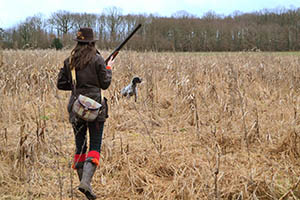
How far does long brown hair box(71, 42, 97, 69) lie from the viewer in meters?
2.43

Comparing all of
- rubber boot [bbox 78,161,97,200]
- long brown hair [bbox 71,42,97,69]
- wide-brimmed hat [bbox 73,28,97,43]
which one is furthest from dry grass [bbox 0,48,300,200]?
wide-brimmed hat [bbox 73,28,97,43]

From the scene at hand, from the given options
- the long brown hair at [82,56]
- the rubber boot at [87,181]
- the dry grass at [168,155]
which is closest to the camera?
the rubber boot at [87,181]

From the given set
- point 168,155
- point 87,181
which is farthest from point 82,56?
point 168,155

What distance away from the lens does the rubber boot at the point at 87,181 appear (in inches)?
91.3

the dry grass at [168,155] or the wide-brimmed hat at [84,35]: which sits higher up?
the wide-brimmed hat at [84,35]

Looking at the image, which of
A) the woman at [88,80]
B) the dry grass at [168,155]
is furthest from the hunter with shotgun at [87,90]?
the dry grass at [168,155]

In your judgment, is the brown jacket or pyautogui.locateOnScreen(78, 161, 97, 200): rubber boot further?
the brown jacket

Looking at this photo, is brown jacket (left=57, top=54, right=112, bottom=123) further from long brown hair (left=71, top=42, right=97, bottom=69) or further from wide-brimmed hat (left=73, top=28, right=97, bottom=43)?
wide-brimmed hat (left=73, top=28, right=97, bottom=43)

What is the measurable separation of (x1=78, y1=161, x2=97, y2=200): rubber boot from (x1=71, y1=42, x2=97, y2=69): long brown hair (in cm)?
83

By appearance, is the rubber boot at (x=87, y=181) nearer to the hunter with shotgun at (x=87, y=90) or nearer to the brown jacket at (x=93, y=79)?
the hunter with shotgun at (x=87, y=90)

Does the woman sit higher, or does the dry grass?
the woman

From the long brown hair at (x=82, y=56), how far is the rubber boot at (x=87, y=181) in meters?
0.83

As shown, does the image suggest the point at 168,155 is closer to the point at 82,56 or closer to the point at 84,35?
the point at 82,56

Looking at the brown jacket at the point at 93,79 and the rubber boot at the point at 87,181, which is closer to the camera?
the rubber boot at the point at 87,181
